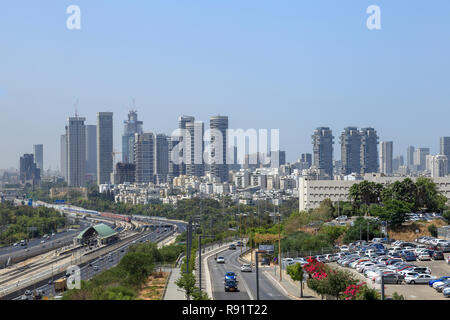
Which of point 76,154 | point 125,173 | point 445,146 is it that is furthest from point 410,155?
point 76,154

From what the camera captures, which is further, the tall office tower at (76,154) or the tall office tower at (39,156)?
the tall office tower at (76,154)

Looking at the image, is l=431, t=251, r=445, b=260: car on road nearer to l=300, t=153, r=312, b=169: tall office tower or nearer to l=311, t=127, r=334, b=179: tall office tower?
l=311, t=127, r=334, b=179: tall office tower

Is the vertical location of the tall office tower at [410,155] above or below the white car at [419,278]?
above

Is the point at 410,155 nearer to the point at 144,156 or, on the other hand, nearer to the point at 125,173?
the point at 144,156

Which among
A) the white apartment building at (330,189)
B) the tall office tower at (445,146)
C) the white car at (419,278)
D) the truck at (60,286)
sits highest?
the tall office tower at (445,146)

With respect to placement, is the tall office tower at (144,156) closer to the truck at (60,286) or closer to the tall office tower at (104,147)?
the tall office tower at (104,147)

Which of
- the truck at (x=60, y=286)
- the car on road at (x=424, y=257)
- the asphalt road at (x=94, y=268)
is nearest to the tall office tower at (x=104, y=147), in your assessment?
the asphalt road at (x=94, y=268)
